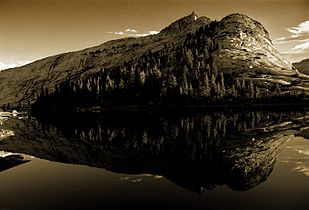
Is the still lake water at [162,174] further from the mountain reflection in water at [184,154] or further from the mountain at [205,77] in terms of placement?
the mountain at [205,77]

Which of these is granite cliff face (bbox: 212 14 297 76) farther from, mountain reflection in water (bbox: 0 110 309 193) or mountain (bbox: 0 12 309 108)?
mountain reflection in water (bbox: 0 110 309 193)

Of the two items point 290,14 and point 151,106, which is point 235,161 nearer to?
point 290,14

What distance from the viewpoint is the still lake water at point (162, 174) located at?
40.2 feet

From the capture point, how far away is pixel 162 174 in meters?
16.5

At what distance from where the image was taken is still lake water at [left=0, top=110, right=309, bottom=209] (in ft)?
40.2

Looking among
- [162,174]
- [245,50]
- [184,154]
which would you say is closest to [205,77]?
[245,50]

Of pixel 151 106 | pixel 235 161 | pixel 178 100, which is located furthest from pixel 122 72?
pixel 235 161

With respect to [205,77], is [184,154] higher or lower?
lower

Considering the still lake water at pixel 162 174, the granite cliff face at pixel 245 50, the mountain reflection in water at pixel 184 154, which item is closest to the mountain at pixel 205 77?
the granite cliff face at pixel 245 50

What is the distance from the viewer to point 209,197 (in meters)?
12.6

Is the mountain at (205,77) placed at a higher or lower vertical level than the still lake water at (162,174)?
higher

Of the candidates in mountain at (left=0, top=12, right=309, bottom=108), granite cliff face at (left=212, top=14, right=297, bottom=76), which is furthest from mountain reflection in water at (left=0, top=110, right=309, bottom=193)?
granite cliff face at (left=212, top=14, right=297, bottom=76)

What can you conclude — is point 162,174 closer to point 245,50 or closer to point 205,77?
point 205,77

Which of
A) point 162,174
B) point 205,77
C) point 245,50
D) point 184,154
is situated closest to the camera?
point 162,174
